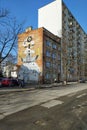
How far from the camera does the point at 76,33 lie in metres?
84.8

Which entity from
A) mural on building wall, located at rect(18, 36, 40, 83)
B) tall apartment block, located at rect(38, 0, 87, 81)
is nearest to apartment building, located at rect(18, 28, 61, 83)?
mural on building wall, located at rect(18, 36, 40, 83)

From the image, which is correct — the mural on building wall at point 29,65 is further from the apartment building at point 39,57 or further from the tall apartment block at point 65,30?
the tall apartment block at point 65,30

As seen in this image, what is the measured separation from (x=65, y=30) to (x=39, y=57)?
2171cm

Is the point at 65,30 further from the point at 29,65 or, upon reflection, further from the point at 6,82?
the point at 6,82

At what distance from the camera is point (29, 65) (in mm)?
56812

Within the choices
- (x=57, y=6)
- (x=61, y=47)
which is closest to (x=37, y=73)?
(x=61, y=47)

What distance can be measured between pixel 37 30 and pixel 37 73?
484 inches

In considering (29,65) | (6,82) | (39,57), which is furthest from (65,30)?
(6,82)

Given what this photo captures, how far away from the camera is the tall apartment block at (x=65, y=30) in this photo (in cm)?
6547

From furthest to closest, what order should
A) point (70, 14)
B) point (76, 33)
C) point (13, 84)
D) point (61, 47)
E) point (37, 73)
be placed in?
1. point (76, 33)
2. point (70, 14)
3. point (61, 47)
4. point (37, 73)
5. point (13, 84)

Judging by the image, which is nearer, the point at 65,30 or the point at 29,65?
the point at 29,65

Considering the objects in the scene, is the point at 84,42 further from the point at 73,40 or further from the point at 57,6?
the point at 57,6

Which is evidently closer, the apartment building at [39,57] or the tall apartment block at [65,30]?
the apartment building at [39,57]

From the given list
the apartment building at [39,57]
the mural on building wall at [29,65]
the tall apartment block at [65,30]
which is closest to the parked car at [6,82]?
the apartment building at [39,57]
